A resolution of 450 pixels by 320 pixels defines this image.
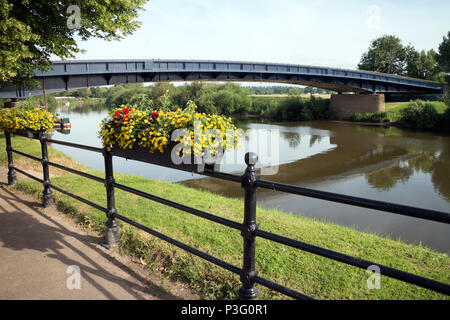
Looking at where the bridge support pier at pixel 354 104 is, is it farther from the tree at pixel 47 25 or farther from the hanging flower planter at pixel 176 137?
the hanging flower planter at pixel 176 137

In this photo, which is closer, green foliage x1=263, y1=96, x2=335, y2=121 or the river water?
the river water

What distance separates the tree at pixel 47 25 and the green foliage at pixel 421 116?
118ft

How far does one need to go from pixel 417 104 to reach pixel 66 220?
42.3 m

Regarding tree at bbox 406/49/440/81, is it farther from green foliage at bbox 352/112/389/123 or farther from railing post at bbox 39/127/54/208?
railing post at bbox 39/127/54/208

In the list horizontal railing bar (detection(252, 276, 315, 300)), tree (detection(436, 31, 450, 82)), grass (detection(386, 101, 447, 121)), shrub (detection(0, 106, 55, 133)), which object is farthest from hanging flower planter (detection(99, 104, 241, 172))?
tree (detection(436, 31, 450, 82))

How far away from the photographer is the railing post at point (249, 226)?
105 inches

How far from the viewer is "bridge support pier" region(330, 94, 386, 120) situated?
48141 mm

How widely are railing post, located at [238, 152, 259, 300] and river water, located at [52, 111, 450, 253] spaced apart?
0.94 metres

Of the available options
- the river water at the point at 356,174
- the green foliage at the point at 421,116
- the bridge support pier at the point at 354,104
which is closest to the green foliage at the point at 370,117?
the bridge support pier at the point at 354,104

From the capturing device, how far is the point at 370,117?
45.8m

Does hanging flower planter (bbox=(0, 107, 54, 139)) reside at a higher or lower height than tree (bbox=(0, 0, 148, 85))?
lower

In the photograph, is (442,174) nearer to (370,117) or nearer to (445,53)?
(370,117)
